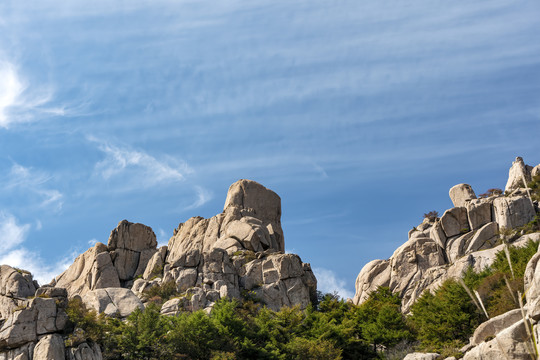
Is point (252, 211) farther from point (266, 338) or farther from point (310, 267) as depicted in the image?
point (266, 338)

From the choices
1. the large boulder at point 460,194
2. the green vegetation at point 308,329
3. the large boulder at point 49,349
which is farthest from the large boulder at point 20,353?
the large boulder at point 460,194

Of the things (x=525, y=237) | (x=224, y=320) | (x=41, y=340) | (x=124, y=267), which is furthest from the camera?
(x=124, y=267)

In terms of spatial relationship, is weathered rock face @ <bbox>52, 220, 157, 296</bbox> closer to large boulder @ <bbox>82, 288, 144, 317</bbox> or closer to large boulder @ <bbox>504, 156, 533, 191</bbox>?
large boulder @ <bbox>82, 288, 144, 317</bbox>

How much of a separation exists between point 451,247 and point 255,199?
33302 millimetres

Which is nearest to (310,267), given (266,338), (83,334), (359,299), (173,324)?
(359,299)

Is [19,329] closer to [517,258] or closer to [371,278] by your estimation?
[517,258]

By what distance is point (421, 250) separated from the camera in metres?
82.9

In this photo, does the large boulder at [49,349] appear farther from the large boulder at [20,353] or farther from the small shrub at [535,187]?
the small shrub at [535,187]

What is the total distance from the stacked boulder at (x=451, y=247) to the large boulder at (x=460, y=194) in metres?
2.38

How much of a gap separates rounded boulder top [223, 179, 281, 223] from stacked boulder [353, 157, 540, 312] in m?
19.8

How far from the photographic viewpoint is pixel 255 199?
333 feet

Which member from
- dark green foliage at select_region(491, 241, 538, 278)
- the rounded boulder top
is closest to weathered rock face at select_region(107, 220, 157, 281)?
the rounded boulder top

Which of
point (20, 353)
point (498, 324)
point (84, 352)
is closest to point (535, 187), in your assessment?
point (498, 324)

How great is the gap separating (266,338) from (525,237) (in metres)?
33.4
